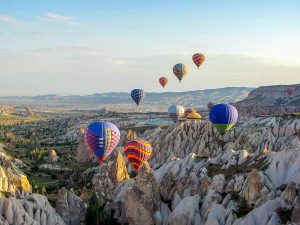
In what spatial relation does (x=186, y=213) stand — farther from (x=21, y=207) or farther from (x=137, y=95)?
(x=137, y=95)

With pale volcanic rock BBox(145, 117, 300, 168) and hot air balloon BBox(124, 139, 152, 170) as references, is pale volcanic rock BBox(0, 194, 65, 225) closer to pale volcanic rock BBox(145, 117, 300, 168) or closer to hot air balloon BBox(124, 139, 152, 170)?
hot air balloon BBox(124, 139, 152, 170)

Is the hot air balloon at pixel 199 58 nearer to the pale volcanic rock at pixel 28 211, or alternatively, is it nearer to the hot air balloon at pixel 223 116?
the hot air balloon at pixel 223 116

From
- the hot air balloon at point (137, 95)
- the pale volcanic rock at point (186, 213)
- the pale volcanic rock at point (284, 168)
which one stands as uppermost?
the hot air balloon at point (137, 95)

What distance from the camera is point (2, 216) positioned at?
54.2 metres

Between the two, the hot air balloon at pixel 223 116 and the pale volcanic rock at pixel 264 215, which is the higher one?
the hot air balloon at pixel 223 116

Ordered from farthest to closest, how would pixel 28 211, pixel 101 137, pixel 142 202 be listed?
pixel 101 137, pixel 142 202, pixel 28 211

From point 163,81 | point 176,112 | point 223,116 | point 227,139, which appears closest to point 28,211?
point 223,116

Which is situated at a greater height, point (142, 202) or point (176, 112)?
point (176, 112)

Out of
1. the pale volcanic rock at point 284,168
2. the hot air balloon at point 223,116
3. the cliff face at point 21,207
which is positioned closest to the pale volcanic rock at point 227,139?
the hot air balloon at point 223,116

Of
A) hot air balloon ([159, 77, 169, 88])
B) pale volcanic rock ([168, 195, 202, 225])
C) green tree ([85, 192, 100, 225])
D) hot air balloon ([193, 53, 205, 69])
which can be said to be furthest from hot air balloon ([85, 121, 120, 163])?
hot air balloon ([159, 77, 169, 88])

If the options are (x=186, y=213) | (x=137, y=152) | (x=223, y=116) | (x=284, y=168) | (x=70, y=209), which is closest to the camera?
(x=186, y=213)

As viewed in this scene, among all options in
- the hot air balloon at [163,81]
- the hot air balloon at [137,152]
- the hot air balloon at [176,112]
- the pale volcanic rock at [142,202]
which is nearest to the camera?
the pale volcanic rock at [142,202]

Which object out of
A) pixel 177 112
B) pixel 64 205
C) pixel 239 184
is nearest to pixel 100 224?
pixel 64 205

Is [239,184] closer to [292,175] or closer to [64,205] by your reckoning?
[292,175]
